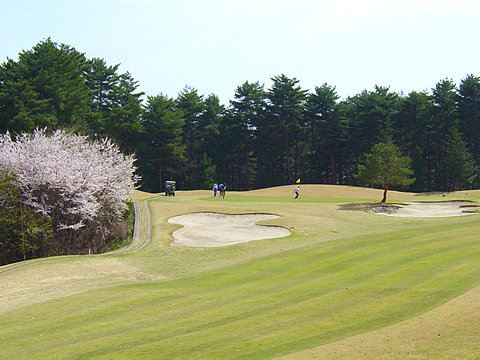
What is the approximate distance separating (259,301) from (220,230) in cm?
2061

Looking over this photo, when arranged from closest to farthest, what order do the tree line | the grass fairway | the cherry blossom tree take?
1. the grass fairway
2. the cherry blossom tree
3. the tree line

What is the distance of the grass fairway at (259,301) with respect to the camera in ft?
35.0

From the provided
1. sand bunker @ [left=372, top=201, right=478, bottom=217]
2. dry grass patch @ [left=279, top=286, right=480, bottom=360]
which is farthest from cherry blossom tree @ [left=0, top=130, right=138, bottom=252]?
sand bunker @ [left=372, top=201, right=478, bottom=217]

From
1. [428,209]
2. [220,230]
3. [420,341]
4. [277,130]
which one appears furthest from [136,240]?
[277,130]

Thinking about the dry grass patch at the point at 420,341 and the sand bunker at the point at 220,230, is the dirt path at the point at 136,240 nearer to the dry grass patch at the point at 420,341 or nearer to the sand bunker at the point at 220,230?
the sand bunker at the point at 220,230

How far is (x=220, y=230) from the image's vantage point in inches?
1395

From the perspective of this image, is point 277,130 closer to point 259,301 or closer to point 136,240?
point 136,240

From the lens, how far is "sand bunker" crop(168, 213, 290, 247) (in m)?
31.9

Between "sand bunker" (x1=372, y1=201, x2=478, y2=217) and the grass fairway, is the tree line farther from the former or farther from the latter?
the grass fairway

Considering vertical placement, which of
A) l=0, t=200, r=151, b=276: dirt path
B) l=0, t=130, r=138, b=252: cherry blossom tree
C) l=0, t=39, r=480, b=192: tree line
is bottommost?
l=0, t=200, r=151, b=276: dirt path

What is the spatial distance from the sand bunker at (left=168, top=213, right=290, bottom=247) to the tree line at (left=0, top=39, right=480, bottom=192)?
4033 cm

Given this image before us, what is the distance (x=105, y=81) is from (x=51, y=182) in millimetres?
59305

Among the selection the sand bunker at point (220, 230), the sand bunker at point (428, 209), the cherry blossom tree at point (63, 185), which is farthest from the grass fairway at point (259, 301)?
the sand bunker at point (428, 209)

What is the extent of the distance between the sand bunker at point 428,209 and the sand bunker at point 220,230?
13.5 metres
